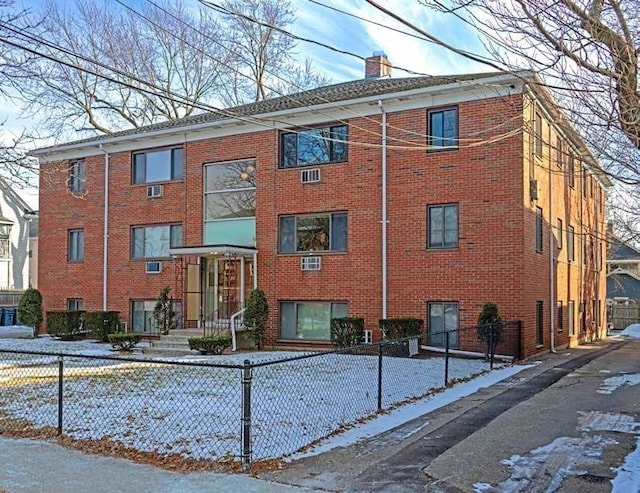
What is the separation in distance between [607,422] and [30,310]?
19.4 meters

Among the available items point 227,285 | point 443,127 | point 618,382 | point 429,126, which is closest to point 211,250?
point 227,285

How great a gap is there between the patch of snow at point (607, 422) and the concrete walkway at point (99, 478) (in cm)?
436

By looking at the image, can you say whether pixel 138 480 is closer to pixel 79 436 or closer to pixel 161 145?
pixel 79 436

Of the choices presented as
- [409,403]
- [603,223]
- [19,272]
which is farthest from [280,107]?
[19,272]

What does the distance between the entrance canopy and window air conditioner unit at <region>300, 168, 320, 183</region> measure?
97.3 inches

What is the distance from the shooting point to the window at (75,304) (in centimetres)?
2277

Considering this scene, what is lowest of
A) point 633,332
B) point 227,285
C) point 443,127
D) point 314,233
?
point 633,332

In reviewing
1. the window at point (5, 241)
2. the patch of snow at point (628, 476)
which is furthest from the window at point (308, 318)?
the window at point (5, 241)

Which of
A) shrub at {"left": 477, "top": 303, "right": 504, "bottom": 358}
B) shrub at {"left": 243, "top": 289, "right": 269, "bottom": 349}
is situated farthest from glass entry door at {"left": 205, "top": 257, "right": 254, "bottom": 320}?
shrub at {"left": 477, "top": 303, "right": 504, "bottom": 358}

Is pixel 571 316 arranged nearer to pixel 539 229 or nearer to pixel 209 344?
pixel 539 229

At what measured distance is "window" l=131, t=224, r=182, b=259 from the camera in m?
21.0

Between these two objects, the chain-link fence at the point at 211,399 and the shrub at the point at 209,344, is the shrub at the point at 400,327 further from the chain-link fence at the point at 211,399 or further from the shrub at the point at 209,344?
the shrub at the point at 209,344

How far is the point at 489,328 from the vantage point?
14.4 metres

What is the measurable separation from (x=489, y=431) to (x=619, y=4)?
4.88 m
